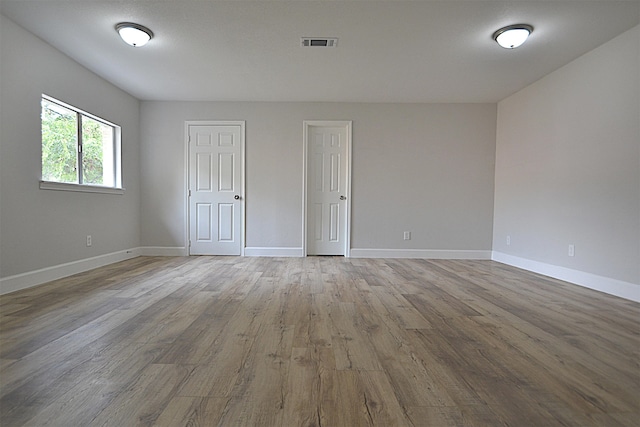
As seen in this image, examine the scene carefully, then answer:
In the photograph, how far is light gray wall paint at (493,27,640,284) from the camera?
312 cm

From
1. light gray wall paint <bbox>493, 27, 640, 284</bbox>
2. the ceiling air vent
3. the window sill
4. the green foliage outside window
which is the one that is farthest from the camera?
the green foliage outside window

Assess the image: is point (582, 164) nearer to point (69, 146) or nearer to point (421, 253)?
point (421, 253)

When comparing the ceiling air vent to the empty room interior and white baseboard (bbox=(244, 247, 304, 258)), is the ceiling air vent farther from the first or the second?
white baseboard (bbox=(244, 247, 304, 258))

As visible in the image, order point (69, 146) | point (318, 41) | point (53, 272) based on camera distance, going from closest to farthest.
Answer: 1. point (318, 41)
2. point (53, 272)
3. point (69, 146)

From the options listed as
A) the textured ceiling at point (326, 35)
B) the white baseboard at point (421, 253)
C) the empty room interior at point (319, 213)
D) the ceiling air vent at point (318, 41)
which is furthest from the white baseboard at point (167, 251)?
the ceiling air vent at point (318, 41)

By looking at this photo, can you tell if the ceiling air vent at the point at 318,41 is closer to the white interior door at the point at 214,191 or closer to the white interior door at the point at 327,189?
the white interior door at the point at 327,189

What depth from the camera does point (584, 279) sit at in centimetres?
357

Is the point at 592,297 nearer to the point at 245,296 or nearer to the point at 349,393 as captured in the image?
the point at 349,393

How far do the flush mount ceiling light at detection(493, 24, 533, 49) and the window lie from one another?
184 inches

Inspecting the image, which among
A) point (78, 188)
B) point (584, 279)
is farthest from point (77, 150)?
point (584, 279)

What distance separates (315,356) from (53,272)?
3.36m

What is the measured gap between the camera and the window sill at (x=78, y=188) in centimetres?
341

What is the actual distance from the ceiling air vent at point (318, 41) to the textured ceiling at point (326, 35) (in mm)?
64

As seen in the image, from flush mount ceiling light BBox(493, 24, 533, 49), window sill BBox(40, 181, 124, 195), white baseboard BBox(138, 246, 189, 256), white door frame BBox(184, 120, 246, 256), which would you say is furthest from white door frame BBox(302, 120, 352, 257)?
window sill BBox(40, 181, 124, 195)
